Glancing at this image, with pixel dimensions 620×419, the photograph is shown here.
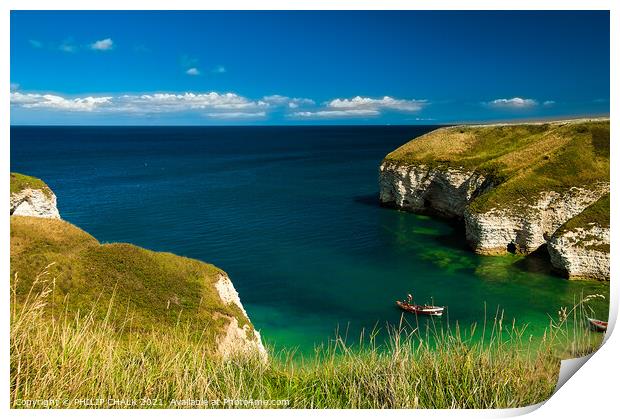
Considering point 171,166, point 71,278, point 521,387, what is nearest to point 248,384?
point 521,387

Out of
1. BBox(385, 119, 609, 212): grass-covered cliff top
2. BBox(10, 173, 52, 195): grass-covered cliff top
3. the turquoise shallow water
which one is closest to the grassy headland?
the turquoise shallow water

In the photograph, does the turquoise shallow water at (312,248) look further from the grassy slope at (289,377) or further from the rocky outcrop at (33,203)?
the rocky outcrop at (33,203)

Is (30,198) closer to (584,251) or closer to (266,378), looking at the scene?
(266,378)

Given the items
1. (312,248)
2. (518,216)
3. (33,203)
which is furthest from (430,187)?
(33,203)

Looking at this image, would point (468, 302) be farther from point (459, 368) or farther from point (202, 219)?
point (202, 219)

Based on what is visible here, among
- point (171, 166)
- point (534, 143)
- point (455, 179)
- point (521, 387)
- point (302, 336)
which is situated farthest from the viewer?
point (171, 166)

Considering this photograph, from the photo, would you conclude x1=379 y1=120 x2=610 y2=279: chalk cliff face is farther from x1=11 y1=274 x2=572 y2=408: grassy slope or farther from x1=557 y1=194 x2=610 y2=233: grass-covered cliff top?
x1=11 y1=274 x2=572 y2=408: grassy slope
